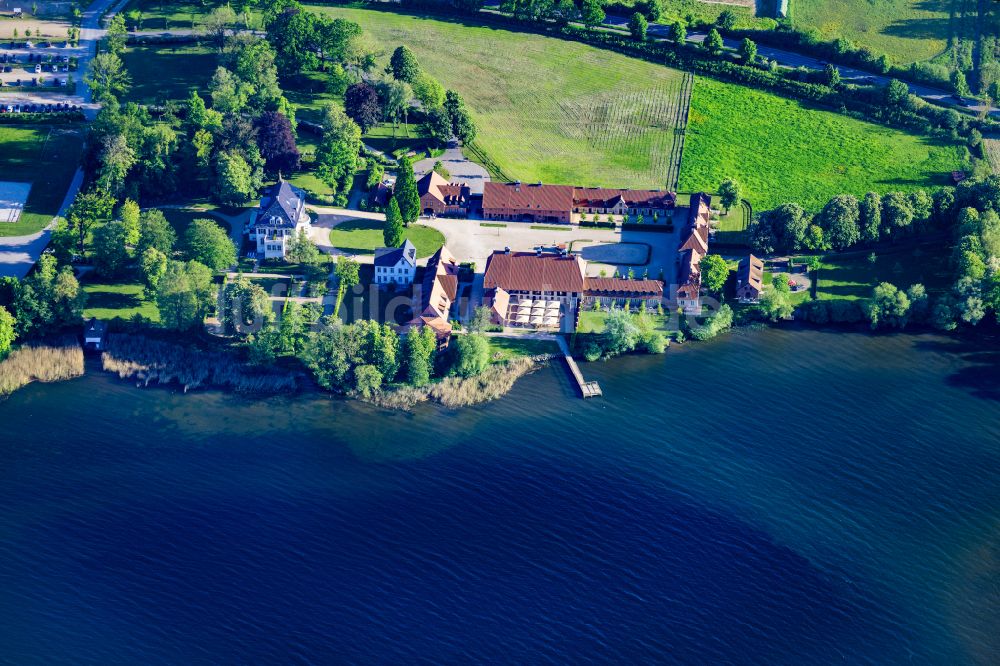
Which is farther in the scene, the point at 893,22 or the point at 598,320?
the point at 893,22

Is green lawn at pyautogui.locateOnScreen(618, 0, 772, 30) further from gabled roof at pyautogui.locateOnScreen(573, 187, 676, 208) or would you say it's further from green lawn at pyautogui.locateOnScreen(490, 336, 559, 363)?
green lawn at pyautogui.locateOnScreen(490, 336, 559, 363)

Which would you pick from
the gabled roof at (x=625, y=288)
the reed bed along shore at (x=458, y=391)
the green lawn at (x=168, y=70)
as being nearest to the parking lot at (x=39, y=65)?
the green lawn at (x=168, y=70)

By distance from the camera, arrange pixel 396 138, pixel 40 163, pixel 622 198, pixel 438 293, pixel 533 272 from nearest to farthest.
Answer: pixel 438 293 < pixel 533 272 < pixel 622 198 < pixel 40 163 < pixel 396 138

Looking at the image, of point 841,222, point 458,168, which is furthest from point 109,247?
point 841,222

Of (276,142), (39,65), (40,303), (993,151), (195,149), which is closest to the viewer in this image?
(40,303)

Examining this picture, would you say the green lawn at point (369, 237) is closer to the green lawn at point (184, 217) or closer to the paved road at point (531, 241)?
the paved road at point (531, 241)

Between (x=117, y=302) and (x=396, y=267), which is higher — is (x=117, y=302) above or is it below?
below

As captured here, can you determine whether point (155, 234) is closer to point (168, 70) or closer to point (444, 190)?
point (444, 190)

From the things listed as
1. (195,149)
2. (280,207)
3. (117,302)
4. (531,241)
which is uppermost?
(195,149)
